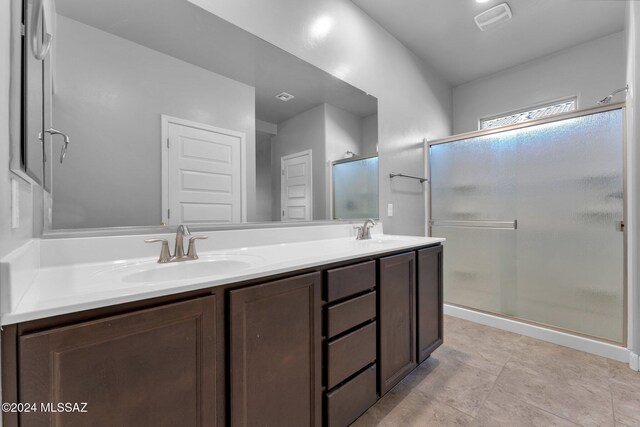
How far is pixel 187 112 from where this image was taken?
4.05 feet

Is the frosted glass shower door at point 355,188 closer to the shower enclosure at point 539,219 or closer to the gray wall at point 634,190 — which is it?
the shower enclosure at point 539,219

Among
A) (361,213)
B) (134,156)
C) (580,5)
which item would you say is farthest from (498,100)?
(134,156)

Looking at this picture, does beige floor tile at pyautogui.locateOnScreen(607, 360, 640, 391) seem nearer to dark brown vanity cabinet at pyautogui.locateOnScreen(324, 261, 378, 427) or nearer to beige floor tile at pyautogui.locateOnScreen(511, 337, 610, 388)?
beige floor tile at pyautogui.locateOnScreen(511, 337, 610, 388)

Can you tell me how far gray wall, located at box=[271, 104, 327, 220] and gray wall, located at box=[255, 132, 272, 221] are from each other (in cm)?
3

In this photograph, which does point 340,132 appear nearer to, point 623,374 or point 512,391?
point 512,391

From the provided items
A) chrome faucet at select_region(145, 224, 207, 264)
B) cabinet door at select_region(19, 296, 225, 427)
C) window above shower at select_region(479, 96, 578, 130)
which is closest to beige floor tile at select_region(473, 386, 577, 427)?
cabinet door at select_region(19, 296, 225, 427)

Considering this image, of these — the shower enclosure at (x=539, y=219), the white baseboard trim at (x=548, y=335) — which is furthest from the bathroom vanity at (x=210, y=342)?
the shower enclosure at (x=539, y=219)

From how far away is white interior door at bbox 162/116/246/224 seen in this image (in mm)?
1193

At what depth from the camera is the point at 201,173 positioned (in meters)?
1.27

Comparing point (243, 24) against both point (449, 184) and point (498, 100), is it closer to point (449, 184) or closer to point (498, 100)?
point (449, 184)

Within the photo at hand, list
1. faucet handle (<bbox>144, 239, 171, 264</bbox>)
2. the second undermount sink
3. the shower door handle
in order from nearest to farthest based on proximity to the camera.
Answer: the shower door handle
the second undermount sink
faucet handle (<bbox>144, 239, 171, 264</bbox>)

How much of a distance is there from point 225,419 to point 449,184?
2.69 m

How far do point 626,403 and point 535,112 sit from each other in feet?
9.20

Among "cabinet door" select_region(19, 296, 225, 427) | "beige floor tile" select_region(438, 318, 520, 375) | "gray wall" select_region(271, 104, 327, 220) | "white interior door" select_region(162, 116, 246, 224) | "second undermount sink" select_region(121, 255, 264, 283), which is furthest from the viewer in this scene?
"beige floor tile" select_region(438, 318, 520, 375)
